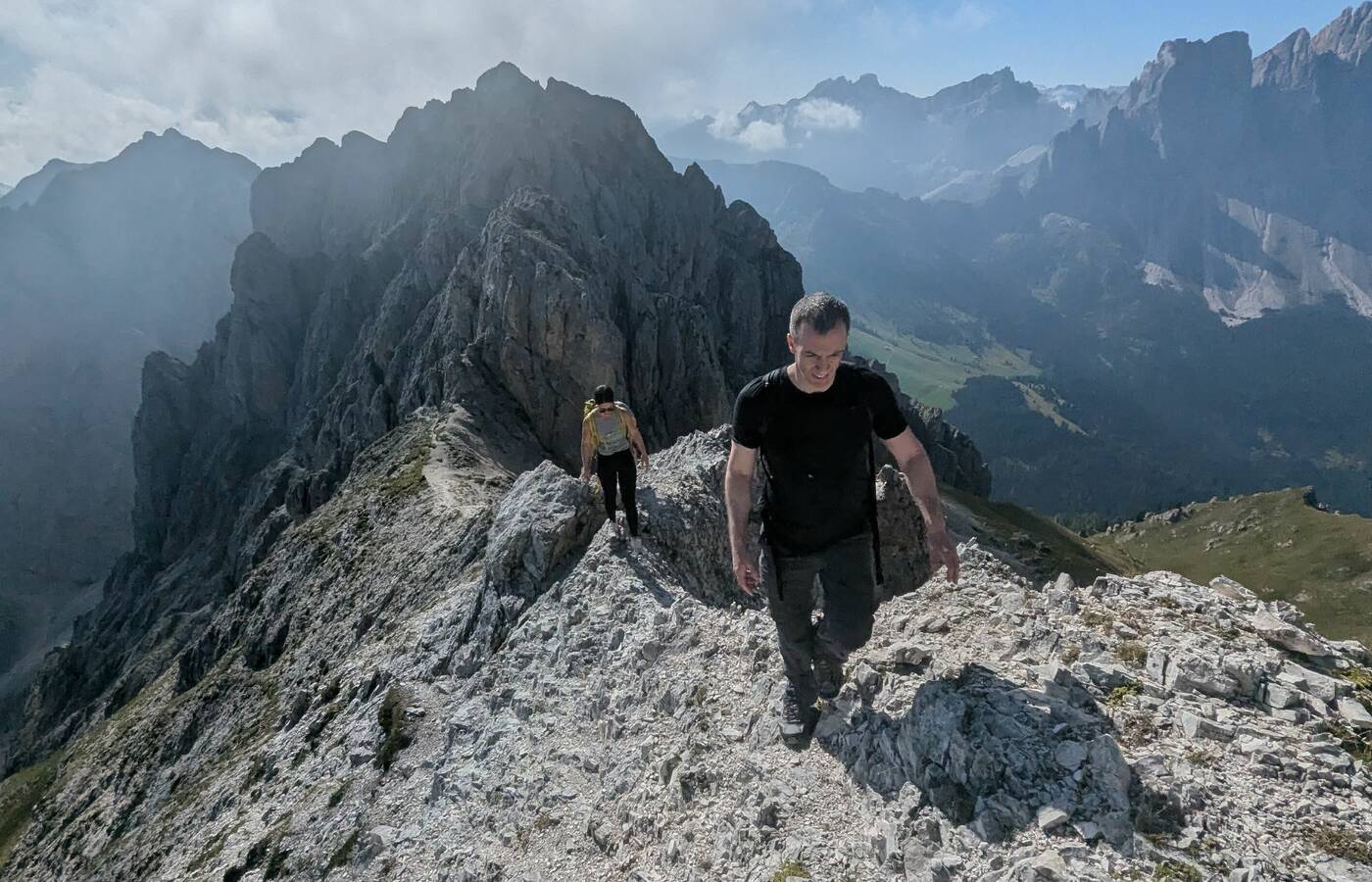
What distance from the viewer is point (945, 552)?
842cm

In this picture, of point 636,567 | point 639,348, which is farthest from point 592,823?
A: point 639,348

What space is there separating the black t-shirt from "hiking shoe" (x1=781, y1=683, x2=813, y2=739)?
2.32 metres

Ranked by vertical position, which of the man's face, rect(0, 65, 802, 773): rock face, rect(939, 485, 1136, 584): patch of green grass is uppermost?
rect(0, 65, 802, 773): rock face

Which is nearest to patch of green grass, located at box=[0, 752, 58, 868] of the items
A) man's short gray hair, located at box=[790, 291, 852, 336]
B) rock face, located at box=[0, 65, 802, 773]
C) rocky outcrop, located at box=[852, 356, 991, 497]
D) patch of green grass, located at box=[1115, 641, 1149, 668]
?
rock face, located at box=[0, 65, 802, 773]

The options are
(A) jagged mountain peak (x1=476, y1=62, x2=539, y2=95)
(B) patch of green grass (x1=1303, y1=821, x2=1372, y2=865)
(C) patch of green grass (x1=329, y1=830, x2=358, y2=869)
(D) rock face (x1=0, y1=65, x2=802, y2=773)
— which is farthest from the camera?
(A) jagged mountain peak (x1=476, y1=62, x2=539, y2=95)

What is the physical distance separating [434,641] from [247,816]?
6.99 m

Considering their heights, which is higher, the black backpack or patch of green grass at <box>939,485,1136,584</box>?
the black backpack

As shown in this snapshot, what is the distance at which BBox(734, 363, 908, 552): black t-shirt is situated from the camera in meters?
8.07

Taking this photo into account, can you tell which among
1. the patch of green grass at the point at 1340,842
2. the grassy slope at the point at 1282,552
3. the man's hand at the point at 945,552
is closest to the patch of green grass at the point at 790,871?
the man's hand at the point at 945,552

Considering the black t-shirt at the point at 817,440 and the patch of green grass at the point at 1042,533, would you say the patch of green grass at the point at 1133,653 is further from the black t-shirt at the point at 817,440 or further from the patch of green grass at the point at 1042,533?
the patch of green grass at the point at 1042,533

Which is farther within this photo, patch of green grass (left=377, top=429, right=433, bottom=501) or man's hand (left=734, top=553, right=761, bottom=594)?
patch of green grass (left=377, top=429, right=433, bottom=501)

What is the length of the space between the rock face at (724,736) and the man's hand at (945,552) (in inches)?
51.9

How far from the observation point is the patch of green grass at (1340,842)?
5.72 metres

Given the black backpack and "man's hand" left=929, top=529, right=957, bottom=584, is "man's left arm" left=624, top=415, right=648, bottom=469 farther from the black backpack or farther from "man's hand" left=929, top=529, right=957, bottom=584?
"man's hand" left=929, top=529, right=957, bottom=584
